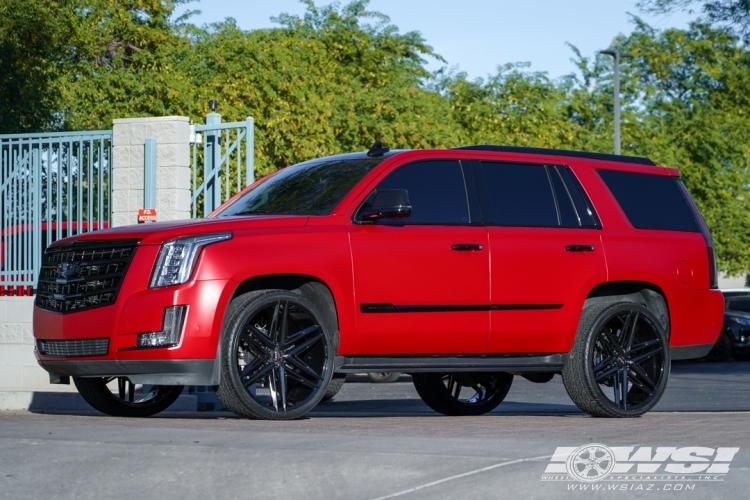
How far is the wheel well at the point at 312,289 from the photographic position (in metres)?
8.73

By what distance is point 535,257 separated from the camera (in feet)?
30.9

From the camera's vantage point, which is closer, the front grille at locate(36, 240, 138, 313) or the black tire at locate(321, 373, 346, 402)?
the front grille at locate(36, 240, 138, 313)

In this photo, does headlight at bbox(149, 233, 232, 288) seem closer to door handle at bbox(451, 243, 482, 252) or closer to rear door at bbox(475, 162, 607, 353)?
door handle at bbox(451, 243, 482, 252)

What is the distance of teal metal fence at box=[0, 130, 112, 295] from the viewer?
14.6m

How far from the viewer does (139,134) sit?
1418 cm

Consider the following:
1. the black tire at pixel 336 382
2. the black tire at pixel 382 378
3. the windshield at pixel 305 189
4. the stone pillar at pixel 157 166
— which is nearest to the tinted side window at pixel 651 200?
the windshield at pixel 305 189

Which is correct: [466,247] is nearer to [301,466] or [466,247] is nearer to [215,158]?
[301,466]

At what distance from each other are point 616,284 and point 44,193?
7.24 metres

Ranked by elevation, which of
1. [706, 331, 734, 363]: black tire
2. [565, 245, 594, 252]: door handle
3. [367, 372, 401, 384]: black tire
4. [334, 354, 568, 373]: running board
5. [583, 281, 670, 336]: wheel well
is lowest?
[706, 331, 734, 363]: black tire

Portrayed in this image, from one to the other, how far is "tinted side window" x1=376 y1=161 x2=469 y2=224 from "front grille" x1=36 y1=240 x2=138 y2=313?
1.78 metres

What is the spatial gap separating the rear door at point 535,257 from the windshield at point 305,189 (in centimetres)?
93

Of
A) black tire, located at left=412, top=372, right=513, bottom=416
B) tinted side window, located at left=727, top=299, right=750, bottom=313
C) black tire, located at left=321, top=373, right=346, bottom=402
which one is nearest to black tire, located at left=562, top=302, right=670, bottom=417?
black tire, located at left=412, top=372, right=513, bottom=416

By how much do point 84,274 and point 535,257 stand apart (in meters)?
2.96

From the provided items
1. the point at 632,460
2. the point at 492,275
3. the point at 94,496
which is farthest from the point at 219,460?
the point at 492,275
